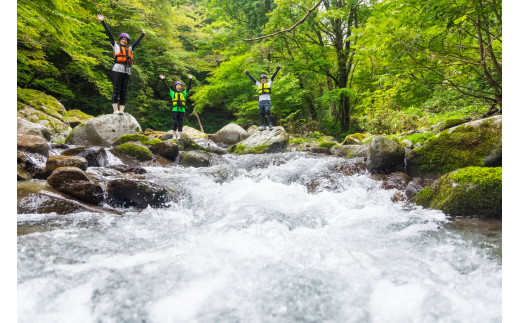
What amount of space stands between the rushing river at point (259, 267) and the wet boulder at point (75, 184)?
45 cm

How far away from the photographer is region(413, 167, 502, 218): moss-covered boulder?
320cm

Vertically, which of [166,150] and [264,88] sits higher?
[264,88]

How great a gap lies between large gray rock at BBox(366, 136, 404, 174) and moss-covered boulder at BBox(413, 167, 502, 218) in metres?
1.78

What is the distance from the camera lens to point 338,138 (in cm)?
1545

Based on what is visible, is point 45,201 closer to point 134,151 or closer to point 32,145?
point 32,145

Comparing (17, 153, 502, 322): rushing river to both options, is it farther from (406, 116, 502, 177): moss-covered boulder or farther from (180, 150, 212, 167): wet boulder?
(180, 150, 212, 167): wet boulder

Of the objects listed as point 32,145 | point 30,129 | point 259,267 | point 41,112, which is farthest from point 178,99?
point 259,267

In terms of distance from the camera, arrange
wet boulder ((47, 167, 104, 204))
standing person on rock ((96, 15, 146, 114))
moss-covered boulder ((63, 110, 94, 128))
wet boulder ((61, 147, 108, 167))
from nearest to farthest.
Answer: wet boulder ((47, 167, 104, 204)), wet boulder ((61, 147, 108, 167)), standing person on rock ((96, 15, 146, 114)), moss-covered boulder ((63, 110, 94, 128))

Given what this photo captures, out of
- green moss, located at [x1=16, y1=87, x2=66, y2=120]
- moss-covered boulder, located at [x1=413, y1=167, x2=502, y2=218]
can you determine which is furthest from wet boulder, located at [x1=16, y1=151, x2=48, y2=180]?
green moss, located at [x1=16, y1=87, x2=66, y2=120]

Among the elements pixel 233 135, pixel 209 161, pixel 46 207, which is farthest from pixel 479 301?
pixel 233 135

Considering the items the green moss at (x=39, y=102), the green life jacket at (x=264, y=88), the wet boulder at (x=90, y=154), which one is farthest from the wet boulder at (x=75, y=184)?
the green moss at (x=39, y=102)

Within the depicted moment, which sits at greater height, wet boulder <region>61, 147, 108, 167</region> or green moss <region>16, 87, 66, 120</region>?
green moss <region>16, 87, 66, 120</region>

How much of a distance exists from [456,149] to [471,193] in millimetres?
1810

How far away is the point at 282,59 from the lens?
616 inches
